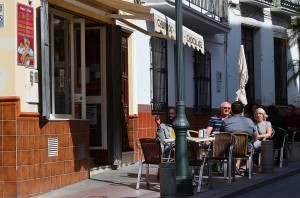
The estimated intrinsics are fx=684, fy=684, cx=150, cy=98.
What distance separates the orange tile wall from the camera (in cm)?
1146

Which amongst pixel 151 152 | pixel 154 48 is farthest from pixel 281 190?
pixel 154 48

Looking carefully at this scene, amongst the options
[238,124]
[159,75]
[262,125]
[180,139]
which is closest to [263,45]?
[159,75]

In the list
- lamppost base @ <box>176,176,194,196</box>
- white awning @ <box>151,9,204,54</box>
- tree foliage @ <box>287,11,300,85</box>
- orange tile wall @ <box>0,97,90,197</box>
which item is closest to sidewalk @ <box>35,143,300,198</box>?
lamppost base @ <box>176,176,194,196</box>

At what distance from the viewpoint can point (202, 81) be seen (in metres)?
21.7

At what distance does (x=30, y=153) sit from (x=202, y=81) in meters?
10.6

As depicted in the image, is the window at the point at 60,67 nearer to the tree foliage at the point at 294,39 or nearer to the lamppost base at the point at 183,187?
the lamppost base at the point at 183,187

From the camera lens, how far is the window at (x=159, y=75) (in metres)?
18.1

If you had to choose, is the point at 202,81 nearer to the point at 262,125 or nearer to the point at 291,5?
the point at 262,125

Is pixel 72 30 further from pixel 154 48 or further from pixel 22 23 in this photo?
pixel 154 48

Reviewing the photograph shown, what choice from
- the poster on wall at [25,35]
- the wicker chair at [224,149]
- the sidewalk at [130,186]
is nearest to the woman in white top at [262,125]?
the sidewalk at [130,186]

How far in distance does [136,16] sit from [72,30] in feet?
4.76

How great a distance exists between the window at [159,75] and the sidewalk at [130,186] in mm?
2766

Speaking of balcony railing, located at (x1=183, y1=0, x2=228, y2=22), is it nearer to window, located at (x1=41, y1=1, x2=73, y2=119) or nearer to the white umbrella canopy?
the white umbrella canopy

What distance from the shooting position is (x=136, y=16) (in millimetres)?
14797
